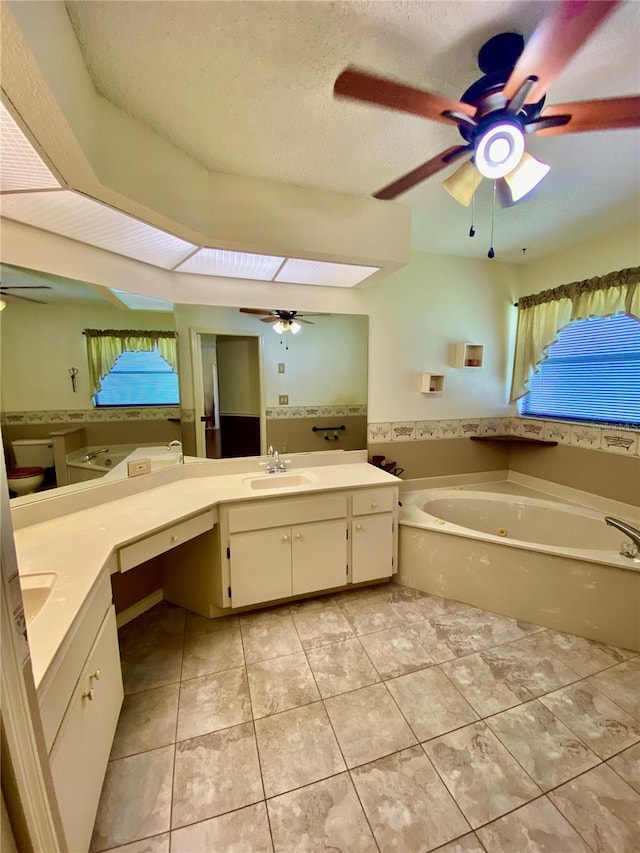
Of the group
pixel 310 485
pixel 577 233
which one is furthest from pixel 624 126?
pixel 310 485

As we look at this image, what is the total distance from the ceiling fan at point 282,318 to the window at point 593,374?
2093 mm

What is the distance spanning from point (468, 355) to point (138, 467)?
268cm

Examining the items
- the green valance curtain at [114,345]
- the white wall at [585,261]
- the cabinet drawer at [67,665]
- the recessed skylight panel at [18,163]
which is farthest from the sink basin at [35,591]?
the white wall at [585,261]

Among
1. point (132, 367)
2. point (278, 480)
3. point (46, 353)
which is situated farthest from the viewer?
point (278, 480)

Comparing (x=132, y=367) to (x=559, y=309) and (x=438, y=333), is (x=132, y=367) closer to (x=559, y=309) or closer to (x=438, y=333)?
(x=438, y=333)

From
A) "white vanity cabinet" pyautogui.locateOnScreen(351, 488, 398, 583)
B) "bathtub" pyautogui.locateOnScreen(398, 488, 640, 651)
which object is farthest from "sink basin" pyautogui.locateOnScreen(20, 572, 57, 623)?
"bathtub" pyautogui.locateOnScreen(398, 488, 640, 651)

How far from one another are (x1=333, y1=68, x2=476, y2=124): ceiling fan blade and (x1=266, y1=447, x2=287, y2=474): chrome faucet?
6.29 feet

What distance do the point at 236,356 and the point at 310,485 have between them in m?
1.03

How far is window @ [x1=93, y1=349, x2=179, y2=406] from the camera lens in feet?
5.95

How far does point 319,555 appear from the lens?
2.09 m

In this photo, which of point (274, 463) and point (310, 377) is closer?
point (274, 463)

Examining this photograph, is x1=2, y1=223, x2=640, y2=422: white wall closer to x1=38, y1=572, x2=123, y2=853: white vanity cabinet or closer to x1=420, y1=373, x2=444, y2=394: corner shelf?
x1=420, y1=373, x2=444, y2=394: corner shelf

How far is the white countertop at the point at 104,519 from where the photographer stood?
3.13 feet

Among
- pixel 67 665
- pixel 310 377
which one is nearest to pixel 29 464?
pixel 67 665
